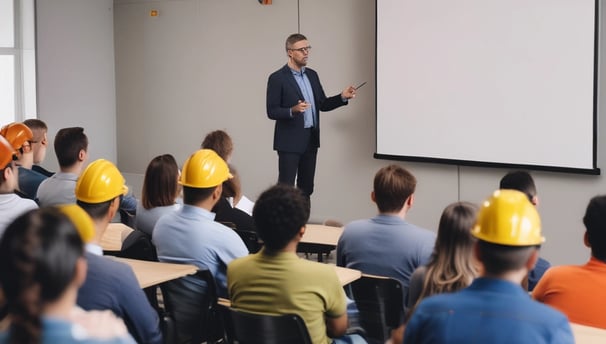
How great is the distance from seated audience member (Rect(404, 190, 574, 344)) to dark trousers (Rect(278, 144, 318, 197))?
494cm

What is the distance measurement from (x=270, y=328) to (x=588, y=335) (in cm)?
103

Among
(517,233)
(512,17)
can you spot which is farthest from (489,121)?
(517,233)

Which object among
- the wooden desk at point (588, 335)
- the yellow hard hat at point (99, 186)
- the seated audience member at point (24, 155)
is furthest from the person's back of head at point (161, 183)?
the wooden desk at point (588, 335)

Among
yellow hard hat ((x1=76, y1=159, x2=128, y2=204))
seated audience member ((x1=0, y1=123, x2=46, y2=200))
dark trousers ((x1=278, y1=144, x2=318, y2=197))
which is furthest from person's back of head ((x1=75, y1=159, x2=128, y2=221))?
dark trousers ((x1=278, y1=144, x2=318, y2=197))

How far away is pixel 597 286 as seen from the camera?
2793 mm

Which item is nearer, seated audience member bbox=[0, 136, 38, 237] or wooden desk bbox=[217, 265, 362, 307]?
wooden desk bbox=[217, 265, 362, 307]

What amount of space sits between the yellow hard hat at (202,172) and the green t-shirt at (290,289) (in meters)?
0.97

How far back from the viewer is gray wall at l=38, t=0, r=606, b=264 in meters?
7.06

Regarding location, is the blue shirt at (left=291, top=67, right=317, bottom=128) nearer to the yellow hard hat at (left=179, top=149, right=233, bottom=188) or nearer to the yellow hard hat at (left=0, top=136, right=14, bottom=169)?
the yellow hard hat at (left=179, top=149, right=233, bottom=188)

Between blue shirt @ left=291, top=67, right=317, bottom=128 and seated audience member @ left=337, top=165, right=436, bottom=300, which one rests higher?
blue shirt @ left=291, top=67, right=317, bottom=128

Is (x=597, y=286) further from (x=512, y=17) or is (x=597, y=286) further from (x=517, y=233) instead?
(x=512, y=17)

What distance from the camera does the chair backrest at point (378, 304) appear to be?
3.28 metres

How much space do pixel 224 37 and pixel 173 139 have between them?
4.79ft

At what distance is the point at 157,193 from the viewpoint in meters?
4.41
